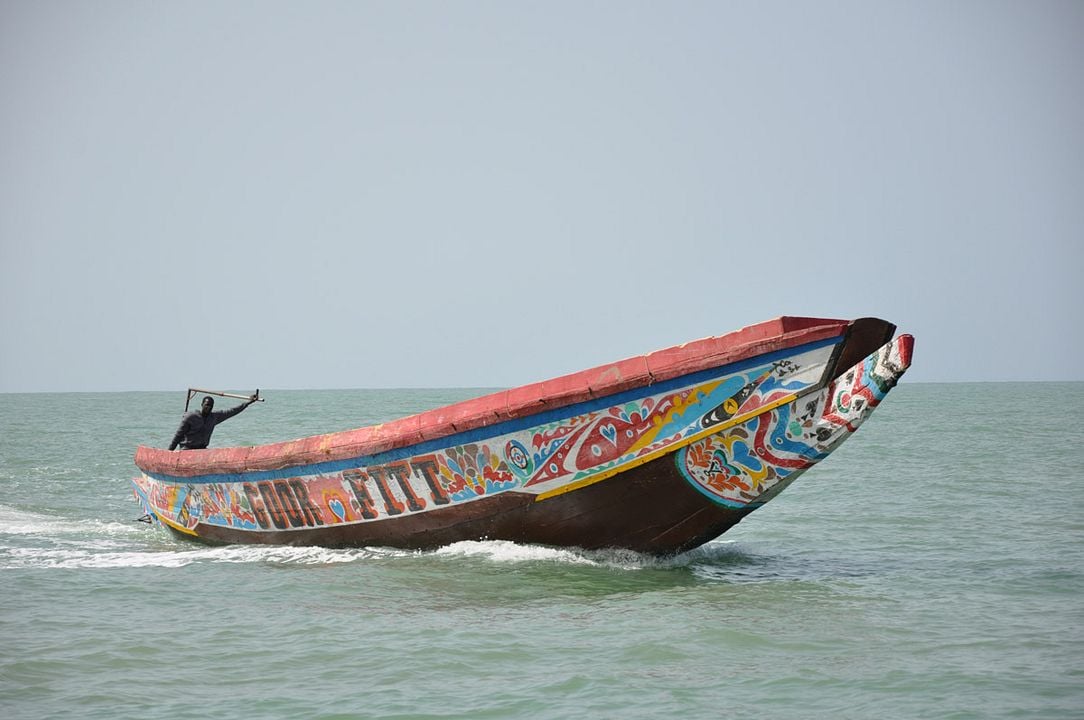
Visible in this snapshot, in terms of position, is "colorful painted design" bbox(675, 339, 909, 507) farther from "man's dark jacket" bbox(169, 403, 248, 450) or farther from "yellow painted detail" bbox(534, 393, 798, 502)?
"man's dark jacket" bbox(169, 403, 248, 450)

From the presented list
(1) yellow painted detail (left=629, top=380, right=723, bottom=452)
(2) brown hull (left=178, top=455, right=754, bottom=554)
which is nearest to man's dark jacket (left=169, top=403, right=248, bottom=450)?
(2) brown hull (left=178, top=455, right=754, bottom=554)

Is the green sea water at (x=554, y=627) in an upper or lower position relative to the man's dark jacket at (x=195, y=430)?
lower

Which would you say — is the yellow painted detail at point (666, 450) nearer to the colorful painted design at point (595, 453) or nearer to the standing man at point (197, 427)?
the colorful painted design at point (595, 453)

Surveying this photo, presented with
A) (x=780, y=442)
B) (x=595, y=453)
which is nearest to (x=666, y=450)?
(x=595, y=453)

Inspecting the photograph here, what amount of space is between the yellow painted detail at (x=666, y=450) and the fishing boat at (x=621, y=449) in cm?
1

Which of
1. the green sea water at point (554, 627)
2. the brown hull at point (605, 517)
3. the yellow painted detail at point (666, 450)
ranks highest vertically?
the yellow painted detail at point (666, 450)

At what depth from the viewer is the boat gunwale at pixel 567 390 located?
328 inches

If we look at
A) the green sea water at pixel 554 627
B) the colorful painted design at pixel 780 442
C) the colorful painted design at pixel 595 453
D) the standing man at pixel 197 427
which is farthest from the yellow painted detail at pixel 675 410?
the standing man at pixel 197 427

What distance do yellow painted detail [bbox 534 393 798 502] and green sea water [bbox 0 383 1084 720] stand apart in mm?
747

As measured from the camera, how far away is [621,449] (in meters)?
8.75

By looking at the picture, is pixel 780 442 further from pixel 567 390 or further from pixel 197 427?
pixel 197 427

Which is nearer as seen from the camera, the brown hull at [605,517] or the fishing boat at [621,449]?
the fishing boat at [621,449]

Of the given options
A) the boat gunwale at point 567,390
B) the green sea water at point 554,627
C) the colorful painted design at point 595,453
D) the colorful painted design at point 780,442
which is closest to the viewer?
the green sea water at point 554,627

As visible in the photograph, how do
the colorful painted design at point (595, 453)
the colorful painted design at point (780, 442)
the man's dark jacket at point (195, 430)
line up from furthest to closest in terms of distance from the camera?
the man's dark jacket at point (195, 430) < the colorful painted design at point (595, 453) < the colorful painted design at point (780, 442)
